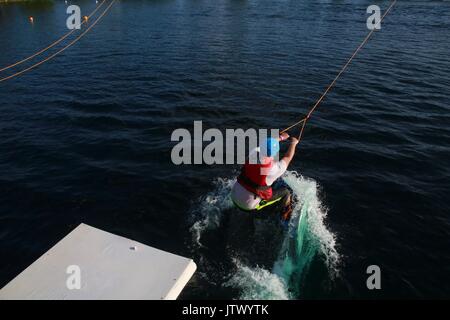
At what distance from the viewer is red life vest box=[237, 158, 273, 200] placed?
974cm

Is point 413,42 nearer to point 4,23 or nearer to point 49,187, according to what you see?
point 49,187

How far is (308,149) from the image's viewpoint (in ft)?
53.3

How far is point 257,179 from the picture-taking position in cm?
995

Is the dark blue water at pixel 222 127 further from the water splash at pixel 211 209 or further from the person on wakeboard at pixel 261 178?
the person on wakeboard at pixel 261 178

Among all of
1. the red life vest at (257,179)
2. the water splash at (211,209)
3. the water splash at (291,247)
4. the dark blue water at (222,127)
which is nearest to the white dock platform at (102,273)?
the dark blue water at (222,127)

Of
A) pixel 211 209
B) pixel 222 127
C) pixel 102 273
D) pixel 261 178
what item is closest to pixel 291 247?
pixel 261 178

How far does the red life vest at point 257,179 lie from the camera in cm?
974

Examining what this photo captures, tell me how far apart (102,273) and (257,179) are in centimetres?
469

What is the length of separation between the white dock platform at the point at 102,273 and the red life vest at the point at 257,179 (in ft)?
11.0

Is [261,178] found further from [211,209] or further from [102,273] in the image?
[102,273]

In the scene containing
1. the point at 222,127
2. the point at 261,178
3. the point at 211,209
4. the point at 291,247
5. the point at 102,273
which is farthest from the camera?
the point at 222,127

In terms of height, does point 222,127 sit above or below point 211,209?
above

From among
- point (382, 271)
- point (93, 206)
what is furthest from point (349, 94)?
point (93, 206)
